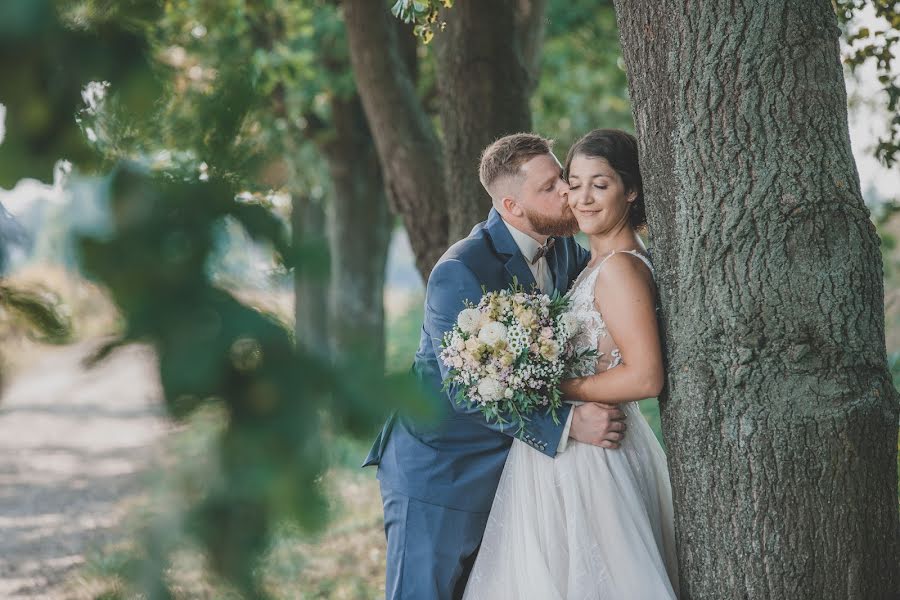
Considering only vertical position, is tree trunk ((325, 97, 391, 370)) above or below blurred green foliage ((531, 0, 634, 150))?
below

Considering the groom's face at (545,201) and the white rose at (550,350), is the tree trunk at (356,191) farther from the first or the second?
the white rose at (550,350)

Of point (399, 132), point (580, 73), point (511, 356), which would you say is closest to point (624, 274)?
point (511, 356)

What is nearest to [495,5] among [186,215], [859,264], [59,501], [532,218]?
[532,218]

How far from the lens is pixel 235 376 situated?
96 centimetres

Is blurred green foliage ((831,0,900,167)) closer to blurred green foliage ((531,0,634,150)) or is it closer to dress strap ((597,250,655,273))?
dress strap ((597,250,655,273))

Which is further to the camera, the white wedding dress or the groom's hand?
the groom's hand

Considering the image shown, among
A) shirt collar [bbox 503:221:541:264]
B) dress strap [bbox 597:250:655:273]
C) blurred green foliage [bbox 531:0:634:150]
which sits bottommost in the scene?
dress strap [bbox 597:250:655:273]

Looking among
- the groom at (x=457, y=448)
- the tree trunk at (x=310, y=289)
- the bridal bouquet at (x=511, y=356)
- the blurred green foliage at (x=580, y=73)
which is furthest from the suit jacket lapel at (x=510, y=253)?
the blurred green foliage at (x=580, y=73)

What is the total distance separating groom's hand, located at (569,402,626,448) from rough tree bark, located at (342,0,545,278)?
2.88m

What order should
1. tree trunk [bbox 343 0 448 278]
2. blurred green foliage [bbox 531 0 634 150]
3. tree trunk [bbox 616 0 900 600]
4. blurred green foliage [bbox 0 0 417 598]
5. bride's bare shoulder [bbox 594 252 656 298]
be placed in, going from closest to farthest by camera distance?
blurred green foliage [bbox 0 0 417 598] < tree trunk [bbox 616 0 900 600] < bride's bare shoulder [bbox 594 252 656 298] < tree trunk [bbox 343 0 448 278] < blurred green foliage [bbox 531 0 634 150]

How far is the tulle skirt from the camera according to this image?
3.26 metres

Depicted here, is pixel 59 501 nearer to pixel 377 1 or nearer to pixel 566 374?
pixel 377 1

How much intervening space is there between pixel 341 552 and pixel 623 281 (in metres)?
4.41

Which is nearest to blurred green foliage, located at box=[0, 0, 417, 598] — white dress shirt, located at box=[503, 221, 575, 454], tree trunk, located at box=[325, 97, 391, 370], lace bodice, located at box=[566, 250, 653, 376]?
lace bodice, located at box=[566, 250, 653, 376]
